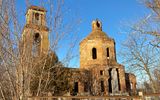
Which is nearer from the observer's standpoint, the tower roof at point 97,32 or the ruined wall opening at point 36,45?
the ruined wall opening at point 36,45

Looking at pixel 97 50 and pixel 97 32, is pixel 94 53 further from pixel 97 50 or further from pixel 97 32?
pixel 97 32

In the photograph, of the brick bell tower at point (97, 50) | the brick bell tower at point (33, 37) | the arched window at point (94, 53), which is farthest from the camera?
the arched window at point (94, 53)

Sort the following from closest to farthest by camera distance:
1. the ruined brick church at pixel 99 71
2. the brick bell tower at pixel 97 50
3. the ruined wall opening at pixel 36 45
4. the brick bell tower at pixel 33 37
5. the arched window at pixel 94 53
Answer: the brick bell tower at pixel 33 37 → the ruined wall opening at pixel 36 45 → the ruined brick church at pixel 99 71 → the brick bell tower at pixel 97 50 → the arched window at pixel 94 53

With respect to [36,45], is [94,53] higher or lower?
higher

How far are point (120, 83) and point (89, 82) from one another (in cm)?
484

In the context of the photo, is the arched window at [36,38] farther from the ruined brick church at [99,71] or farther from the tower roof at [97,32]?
the tower roof at [97,32]

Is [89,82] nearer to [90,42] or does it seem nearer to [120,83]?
[120,83]

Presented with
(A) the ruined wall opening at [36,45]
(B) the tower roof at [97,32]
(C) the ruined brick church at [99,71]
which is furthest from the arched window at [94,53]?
(A) the ruined wall opening at [36,45]

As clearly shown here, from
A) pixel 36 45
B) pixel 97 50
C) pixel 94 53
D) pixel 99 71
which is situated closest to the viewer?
pixel 36 45

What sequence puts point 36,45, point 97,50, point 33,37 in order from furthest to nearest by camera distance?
point 97,50, point 36,45, point 33,37

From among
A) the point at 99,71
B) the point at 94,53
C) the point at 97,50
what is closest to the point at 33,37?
the point at 99,71

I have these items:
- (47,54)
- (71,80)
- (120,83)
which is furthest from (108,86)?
(47,54)

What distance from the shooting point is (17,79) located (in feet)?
19.8

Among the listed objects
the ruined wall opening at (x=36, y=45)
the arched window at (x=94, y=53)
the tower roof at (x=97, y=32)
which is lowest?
the ruined wall opening at (x=36, y=45)
